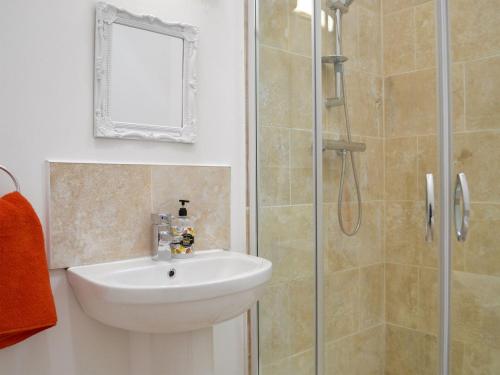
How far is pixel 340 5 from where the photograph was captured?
5.18ft

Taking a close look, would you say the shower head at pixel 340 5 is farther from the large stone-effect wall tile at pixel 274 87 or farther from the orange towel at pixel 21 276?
the orange towel at pixel 21 276

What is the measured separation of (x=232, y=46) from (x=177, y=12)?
0.27 m

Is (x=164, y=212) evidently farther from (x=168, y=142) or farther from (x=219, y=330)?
(x=219, y=330)

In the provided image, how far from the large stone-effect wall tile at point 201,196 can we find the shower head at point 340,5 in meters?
0.72

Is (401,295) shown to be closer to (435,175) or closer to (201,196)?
(435,175)

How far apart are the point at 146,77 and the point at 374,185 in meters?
0.95

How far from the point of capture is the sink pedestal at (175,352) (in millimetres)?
1353

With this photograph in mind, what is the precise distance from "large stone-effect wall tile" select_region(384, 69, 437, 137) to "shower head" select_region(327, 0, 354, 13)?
1.04 ft

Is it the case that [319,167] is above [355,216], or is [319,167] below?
above

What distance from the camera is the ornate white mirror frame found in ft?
4.58

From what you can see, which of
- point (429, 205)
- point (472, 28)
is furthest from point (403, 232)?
point (472, 28)

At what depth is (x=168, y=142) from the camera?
157 cm

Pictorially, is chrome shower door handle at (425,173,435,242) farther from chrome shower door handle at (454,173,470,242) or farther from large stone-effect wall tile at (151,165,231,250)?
large stone-effect wall tile at (151,165,231,250)

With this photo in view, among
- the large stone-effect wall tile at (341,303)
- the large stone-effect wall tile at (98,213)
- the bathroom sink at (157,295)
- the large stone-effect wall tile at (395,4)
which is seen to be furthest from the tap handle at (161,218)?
the large stone-effect wall tile at (395,4)
